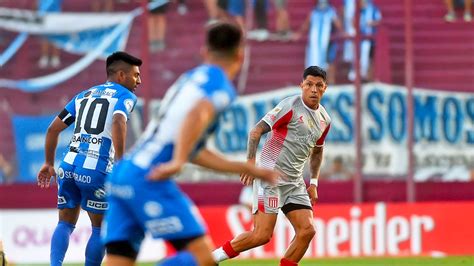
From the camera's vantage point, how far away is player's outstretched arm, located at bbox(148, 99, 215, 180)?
705 cm

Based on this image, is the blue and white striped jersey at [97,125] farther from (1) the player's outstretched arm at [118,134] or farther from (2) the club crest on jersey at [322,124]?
(2) the club crest on jersey at [322,124]

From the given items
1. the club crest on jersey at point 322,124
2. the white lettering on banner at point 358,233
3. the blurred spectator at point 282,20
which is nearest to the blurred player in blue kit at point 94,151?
the club crest on jersey at point 322,124

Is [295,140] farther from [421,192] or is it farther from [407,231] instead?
[421,192]

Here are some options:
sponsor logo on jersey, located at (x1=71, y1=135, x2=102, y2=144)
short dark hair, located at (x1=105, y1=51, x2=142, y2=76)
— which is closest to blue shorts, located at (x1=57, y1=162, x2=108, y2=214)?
sponsor logo on jersey, located at (x1=71, y1=135, x2=102, y2=144)

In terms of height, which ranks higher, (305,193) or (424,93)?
(424,93)

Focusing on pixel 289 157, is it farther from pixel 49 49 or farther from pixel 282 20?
pixel 49 49

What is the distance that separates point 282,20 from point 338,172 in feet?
9.08

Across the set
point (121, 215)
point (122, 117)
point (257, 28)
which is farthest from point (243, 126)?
point (121, 215)

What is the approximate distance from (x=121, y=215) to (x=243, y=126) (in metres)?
13.8

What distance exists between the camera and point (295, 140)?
38.2 feet

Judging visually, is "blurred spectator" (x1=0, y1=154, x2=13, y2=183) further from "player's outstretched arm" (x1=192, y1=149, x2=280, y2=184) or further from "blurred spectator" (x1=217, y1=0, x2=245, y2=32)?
"player's outstretched arm" (x1=192, y1=149, x2=280, y2=184)

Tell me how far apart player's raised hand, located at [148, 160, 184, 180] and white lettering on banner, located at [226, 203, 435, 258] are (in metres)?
11.2

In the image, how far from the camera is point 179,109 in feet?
23.7

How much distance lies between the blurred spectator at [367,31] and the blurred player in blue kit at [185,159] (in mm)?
13665
